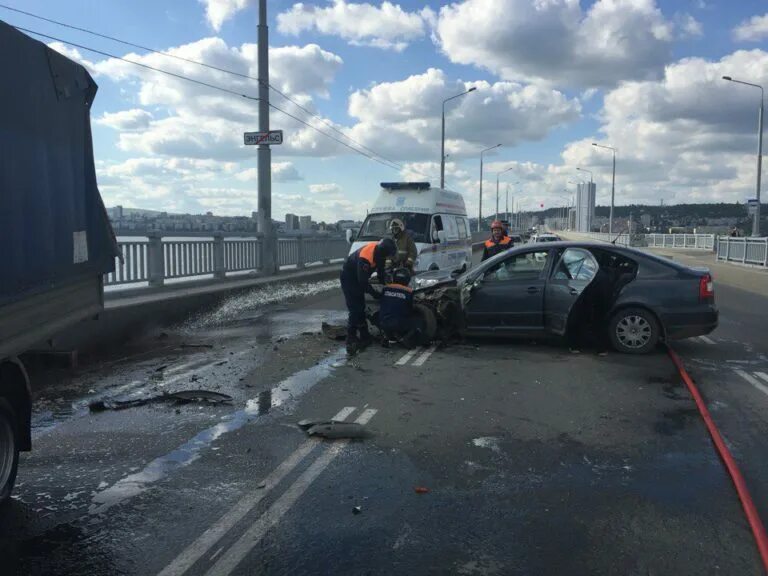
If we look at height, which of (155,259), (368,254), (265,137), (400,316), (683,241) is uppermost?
(265,137)

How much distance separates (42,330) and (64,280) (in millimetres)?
536

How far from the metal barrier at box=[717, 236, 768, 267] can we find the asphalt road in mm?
23416

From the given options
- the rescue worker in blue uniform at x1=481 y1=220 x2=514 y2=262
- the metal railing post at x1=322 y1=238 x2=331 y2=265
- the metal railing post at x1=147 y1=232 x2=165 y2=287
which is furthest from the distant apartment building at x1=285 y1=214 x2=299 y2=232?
the rescue worker in blue uniform at x1=481 y1=220 x2=514 y2=262

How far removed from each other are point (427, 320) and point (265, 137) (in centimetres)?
968

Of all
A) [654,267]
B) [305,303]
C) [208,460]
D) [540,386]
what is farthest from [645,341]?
[305,303]

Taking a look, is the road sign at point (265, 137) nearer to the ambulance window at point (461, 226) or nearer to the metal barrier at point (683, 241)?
the ambulance window at point (461, 226)

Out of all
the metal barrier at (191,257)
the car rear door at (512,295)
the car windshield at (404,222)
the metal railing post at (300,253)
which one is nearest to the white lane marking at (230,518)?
the car rear door at (512,295)

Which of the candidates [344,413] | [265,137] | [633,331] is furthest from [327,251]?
[344,413]

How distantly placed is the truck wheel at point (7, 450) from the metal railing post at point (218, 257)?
461 inches

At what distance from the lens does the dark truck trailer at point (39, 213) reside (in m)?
3.83

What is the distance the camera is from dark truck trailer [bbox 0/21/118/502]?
3834mm

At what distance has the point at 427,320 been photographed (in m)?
9.25

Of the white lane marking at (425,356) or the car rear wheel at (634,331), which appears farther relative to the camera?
the car rear wheel at (634,331)

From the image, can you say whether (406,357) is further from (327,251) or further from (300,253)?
(327,251)
